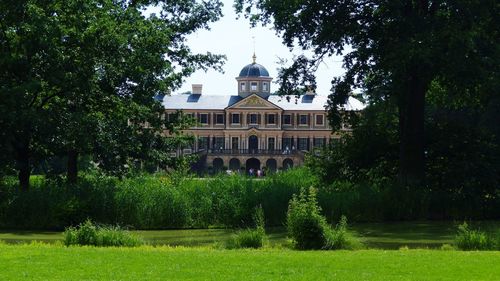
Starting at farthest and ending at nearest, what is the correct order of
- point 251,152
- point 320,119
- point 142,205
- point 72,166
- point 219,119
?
point 320,119
point 219,119
point 251,152
point 72,166
point 142,205

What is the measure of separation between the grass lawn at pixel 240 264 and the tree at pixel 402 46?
8.13m

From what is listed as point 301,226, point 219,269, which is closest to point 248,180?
point 301,226

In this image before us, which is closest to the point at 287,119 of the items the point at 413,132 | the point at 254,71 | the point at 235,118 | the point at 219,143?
the point at 235,118

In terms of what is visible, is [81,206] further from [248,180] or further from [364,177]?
[364,177]

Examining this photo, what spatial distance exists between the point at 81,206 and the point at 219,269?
25.1 feet

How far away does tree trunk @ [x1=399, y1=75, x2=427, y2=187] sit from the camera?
1916 cm

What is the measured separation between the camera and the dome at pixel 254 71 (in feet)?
275

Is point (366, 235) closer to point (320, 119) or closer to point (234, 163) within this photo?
point (234, 163)

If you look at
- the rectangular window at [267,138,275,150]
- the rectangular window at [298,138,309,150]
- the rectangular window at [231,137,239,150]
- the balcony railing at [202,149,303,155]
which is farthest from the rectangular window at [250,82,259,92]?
the balcony railing at [202,149,303,155]

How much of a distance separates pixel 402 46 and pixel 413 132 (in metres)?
3.05

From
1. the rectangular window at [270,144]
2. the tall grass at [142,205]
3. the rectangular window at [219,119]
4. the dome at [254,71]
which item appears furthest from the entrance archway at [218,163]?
the tall grass at [142,205]

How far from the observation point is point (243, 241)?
10.9 metres

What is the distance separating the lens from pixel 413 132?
19312 millimetres

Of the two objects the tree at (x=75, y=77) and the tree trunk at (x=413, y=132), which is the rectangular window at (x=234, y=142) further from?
the tree trunk at (x=413, y=132)
